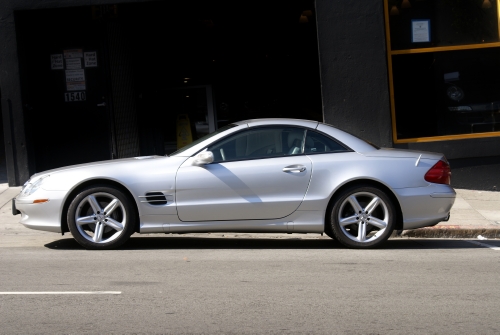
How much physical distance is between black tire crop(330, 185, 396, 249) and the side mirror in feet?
4.83

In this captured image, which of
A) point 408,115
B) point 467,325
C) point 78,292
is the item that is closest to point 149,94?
point 408,115

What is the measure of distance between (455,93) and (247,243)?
18.8ft

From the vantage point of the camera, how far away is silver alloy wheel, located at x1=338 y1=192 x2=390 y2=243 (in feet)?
26.1

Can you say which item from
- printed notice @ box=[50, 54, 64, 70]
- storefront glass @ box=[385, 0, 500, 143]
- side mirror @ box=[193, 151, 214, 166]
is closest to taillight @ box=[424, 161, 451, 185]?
side mirror @ box=[193, 151, 214, 166]

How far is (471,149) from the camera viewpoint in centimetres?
1230

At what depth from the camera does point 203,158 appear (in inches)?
307

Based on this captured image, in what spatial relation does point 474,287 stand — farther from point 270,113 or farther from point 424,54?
point 270,113

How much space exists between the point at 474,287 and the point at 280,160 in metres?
2.59

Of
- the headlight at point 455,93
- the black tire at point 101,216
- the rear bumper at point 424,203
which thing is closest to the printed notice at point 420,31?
the headlight at point 455,93

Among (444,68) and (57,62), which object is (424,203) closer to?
(444,68)

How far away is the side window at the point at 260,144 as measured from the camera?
26.4ft

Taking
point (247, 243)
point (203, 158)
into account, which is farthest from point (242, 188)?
point (247, 243)

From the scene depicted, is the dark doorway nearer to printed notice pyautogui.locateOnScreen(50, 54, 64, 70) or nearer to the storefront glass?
printed notice pyautogui.locateOnScreen(50, 54, 64, 70)

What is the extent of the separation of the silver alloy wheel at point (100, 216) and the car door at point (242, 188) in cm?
68
